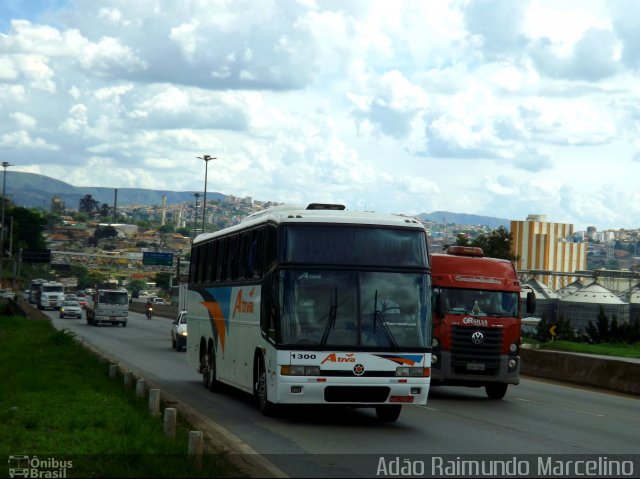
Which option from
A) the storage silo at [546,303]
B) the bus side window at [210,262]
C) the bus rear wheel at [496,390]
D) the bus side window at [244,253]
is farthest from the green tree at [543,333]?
the storage silo at [546,303]

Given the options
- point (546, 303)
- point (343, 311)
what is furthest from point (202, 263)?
point (546, 303)

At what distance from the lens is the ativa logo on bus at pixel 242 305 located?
775 inches

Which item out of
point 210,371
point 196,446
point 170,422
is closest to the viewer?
point 196,446

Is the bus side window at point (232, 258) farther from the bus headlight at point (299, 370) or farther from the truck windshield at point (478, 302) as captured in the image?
the bus headlight at point (299, 370)

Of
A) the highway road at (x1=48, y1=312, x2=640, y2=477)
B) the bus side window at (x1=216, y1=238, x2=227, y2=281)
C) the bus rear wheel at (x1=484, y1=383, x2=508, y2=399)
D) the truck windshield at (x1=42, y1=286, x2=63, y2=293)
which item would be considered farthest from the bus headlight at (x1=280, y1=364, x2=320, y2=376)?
the truck windshield at (x1=42, y1=286, x2=63, y2=293)

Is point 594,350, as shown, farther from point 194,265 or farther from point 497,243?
point 497,243

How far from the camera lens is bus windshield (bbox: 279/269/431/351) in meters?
17.2

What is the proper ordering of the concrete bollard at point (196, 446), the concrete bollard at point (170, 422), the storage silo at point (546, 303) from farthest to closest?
1. the storage silo at point (546, 303)
2. the concrete bollard at point (170, 422)
3. the concrete bollard at point (196, 446)

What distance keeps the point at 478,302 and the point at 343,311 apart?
7.02 meters

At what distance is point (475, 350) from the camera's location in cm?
2345

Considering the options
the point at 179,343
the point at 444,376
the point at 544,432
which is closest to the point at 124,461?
the point at 544,432

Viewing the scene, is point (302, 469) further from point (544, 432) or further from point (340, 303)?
point (544, 432)

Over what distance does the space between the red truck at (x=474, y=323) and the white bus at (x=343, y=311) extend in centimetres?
500

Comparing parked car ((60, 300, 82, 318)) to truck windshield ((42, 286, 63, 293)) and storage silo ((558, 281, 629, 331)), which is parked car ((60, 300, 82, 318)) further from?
storage silo ((558, 281, 629, 331))
